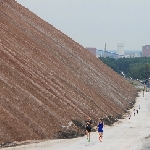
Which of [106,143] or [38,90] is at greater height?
[38,90]

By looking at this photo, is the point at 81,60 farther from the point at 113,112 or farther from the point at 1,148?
the point at 1,148

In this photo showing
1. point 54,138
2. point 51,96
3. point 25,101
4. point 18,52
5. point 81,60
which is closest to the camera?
point 54,138

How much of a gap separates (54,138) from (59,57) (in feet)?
118

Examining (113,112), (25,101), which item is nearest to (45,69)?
(113,112)

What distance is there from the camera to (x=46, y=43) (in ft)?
232

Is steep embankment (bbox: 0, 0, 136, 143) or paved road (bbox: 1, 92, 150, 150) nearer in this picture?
paved road (bbox: 1, 92, 150, 150)

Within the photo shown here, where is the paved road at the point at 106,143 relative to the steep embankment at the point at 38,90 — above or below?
below

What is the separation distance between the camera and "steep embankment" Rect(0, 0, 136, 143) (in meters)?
33.0

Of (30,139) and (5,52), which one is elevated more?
(5,52)

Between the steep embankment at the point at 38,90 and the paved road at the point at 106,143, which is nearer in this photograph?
the paved road at the point at 106,143

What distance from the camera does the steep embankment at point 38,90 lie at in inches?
1298

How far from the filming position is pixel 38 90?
41.3 metres

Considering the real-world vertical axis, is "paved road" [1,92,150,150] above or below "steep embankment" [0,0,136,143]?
below

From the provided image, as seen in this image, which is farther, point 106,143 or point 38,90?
point 38,90
